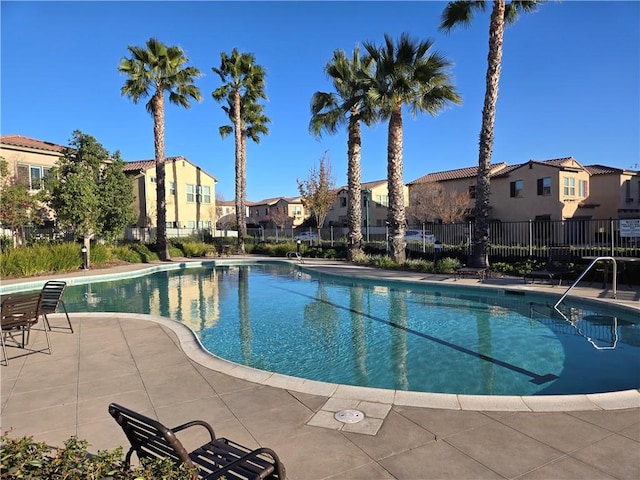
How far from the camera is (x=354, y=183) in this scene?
68.9ft

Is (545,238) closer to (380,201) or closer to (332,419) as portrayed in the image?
(332,419)

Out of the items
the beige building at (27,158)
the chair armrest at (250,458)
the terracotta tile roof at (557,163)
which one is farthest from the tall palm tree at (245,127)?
the chair armrest at (250,458)

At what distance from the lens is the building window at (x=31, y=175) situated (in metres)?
23.5

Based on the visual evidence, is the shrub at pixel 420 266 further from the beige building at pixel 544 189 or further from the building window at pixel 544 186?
the building window at pixel 544 186

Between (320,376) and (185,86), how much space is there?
73.6ft

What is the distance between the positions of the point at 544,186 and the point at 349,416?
110ft

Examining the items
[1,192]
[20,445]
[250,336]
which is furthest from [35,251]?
[20,445]

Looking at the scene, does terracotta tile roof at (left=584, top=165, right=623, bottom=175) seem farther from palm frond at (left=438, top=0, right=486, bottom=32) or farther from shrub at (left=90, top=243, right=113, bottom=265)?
shrub at (left=90, top=243, right=113, bottom=265)

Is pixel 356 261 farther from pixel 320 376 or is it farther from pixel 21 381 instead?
pixel 21 381

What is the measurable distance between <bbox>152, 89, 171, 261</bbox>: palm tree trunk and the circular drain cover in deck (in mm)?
21957

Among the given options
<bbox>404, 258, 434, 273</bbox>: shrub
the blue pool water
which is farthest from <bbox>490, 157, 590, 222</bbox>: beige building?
the blue pool water

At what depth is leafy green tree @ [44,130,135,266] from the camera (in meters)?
18.9

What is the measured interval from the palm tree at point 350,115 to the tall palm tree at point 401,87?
2727 mm

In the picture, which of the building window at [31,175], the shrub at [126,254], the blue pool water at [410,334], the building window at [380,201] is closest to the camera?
the blue pool water at [410,334]
